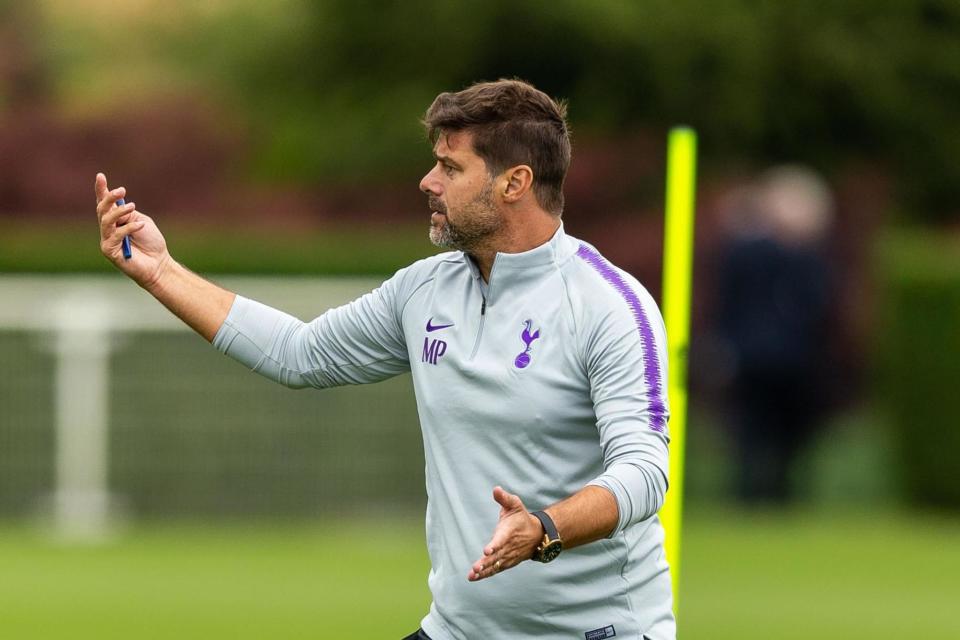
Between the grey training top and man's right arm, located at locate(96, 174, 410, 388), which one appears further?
man's right arm, located at locate(96, 174, 410, 388)

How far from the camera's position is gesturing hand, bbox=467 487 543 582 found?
4.70 metres

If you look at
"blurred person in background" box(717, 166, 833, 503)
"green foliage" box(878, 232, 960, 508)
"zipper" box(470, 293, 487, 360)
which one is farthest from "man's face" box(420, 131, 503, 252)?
"green foliage" box(878, 232, 960, 508)

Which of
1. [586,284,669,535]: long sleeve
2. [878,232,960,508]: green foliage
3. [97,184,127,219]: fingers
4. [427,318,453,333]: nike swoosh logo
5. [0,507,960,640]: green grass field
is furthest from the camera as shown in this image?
[878,232,960,508]: green foliage

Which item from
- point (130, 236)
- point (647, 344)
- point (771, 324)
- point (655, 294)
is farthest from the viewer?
point (655, 294)

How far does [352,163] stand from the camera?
22266mm

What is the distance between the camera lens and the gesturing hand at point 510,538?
4.70m

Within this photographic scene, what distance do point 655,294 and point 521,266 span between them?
12.6 metres

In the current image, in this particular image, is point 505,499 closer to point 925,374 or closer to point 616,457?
point 616,457

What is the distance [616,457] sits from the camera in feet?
16.4

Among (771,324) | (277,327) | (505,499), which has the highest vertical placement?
(771,324)

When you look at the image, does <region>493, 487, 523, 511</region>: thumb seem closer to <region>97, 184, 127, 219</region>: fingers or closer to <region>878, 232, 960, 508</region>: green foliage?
<region>97, 184, 127, 219</region>: fingers

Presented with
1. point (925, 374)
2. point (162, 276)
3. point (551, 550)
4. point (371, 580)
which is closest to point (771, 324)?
point (925, 374)

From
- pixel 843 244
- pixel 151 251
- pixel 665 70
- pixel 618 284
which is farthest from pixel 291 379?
pixel 843 244

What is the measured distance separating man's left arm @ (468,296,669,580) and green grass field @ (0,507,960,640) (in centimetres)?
536
